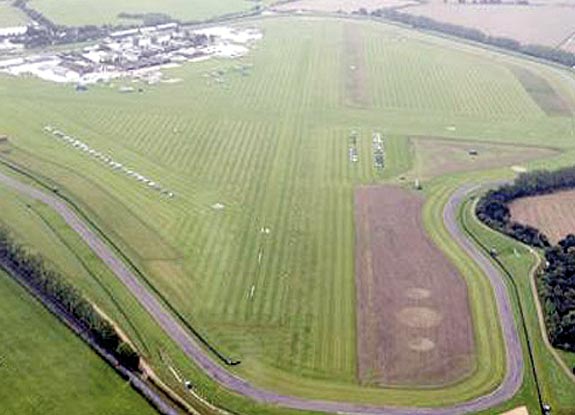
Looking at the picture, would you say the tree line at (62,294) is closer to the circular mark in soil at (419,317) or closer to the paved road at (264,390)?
the paved road at (264,390)

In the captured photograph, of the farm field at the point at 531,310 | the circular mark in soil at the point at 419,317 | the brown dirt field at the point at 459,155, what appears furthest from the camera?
the brown dirt field at the point at 459,155

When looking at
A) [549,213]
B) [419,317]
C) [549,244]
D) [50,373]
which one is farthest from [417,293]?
[50,373]

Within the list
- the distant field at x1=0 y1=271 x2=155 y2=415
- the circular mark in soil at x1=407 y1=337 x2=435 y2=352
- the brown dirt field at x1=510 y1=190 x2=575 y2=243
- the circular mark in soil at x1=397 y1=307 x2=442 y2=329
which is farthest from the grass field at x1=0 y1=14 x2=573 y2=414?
the brown dirt field at x1=510 y1=190 x2=575 y2=243

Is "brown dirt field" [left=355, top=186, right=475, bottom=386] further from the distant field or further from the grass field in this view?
the distant field

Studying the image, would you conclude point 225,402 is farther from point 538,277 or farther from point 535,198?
point 535,198

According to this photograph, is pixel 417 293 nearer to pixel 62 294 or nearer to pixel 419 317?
pixel 419 317

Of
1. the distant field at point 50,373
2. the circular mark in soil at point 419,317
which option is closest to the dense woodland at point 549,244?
the circular mark in soil at point 419,317
